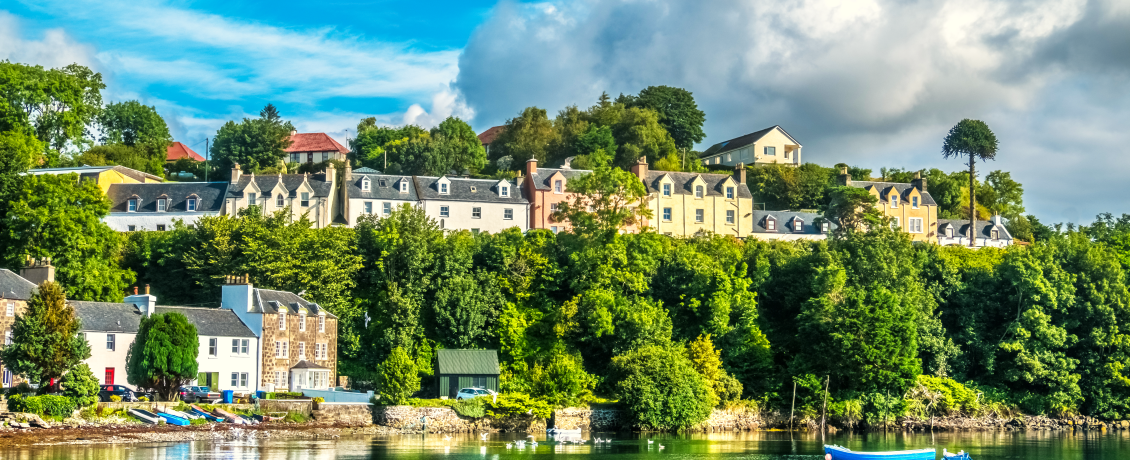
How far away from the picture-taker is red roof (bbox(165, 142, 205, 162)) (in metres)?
121

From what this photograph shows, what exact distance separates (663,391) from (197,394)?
81.3ft

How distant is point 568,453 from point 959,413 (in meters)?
31.8

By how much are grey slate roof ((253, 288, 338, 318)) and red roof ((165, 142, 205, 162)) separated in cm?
6132

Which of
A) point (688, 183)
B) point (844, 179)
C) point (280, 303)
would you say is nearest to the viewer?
point (280, 303)

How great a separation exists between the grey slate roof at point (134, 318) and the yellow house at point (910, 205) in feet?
198

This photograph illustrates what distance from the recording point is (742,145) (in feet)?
385

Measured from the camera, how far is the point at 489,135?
128m

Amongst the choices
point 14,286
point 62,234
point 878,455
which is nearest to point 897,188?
point 878,455

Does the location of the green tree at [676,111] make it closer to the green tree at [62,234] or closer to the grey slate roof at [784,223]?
the grey slate roof at [784,223]

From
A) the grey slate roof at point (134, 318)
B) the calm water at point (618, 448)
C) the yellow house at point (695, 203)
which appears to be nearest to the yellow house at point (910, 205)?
the yellow house at point (695, 203)

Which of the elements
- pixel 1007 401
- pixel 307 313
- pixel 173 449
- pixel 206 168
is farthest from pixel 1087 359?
pixel 206 168

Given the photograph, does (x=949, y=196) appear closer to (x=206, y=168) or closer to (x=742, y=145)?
(x=742, y=145)

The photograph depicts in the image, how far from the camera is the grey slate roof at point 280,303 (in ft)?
205

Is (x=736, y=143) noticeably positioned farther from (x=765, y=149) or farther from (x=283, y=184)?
(x=283, y=184)
